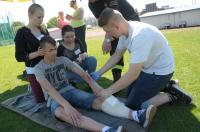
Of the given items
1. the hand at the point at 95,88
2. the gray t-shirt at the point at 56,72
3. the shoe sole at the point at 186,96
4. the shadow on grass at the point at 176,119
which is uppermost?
the gray t-shirt at the point at 56,72

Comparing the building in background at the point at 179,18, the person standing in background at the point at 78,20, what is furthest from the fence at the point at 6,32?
the person standing in background at the point at 78,20

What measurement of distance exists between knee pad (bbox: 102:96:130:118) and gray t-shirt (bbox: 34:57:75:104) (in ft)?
2.18

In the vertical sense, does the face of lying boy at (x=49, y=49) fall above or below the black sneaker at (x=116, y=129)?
above

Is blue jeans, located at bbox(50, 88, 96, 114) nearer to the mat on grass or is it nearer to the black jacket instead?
the mat on grass

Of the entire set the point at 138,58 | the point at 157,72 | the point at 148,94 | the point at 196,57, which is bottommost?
the point at 196,57

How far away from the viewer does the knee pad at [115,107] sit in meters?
3.31

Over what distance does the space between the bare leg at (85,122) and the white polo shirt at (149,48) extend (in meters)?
0.77

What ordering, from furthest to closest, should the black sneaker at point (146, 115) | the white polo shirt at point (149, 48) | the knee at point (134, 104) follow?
the knee at point (134, 104)
the black sneaker at point (146, 115)
the white polo shirt at point (149, 48)

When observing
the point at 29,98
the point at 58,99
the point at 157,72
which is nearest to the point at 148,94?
the point at 157,72

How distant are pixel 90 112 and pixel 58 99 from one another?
21.1 inches

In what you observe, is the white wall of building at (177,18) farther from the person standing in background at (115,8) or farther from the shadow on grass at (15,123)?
the shadow on grass at (15,123)

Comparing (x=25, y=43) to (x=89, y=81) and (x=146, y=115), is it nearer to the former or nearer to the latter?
(x=89, y=81)

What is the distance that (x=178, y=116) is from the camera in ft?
11.2

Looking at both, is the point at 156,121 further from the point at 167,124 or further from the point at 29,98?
the point at 29,98
